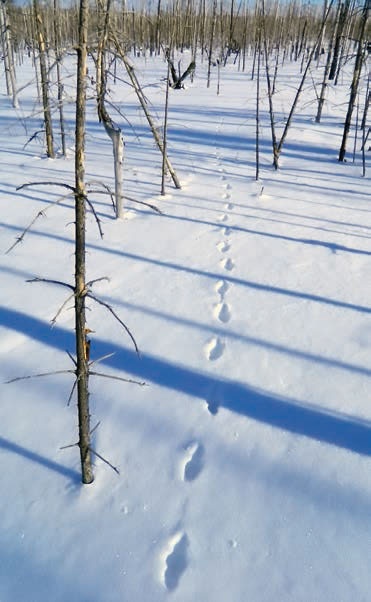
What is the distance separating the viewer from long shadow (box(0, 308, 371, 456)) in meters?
2.50

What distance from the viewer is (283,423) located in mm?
2570

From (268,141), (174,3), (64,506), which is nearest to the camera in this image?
(64,506)

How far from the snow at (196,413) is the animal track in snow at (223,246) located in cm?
3

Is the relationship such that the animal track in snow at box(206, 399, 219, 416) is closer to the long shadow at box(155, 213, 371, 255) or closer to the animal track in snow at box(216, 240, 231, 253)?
the animal track in snow at box(216, 240, 231, 253)

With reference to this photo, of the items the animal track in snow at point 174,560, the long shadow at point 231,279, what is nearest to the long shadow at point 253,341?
the long shadow at point 231,279

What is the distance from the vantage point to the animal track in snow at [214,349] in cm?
313

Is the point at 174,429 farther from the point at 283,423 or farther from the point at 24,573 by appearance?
the point at 24,573

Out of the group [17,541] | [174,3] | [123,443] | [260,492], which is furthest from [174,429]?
[174,3]

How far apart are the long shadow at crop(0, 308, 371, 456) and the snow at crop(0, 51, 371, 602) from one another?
0.01 metres

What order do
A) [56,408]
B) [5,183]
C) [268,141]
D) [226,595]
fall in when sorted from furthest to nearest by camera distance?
1. [268,141]
2. [5,183]
3. [56,408]
4. [226,595]

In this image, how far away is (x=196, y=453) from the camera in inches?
93.7

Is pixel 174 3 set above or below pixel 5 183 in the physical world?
above

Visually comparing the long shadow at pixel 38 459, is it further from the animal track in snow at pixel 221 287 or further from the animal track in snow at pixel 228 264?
the animal track in snow at pixel 228 264

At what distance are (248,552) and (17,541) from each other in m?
1.05
